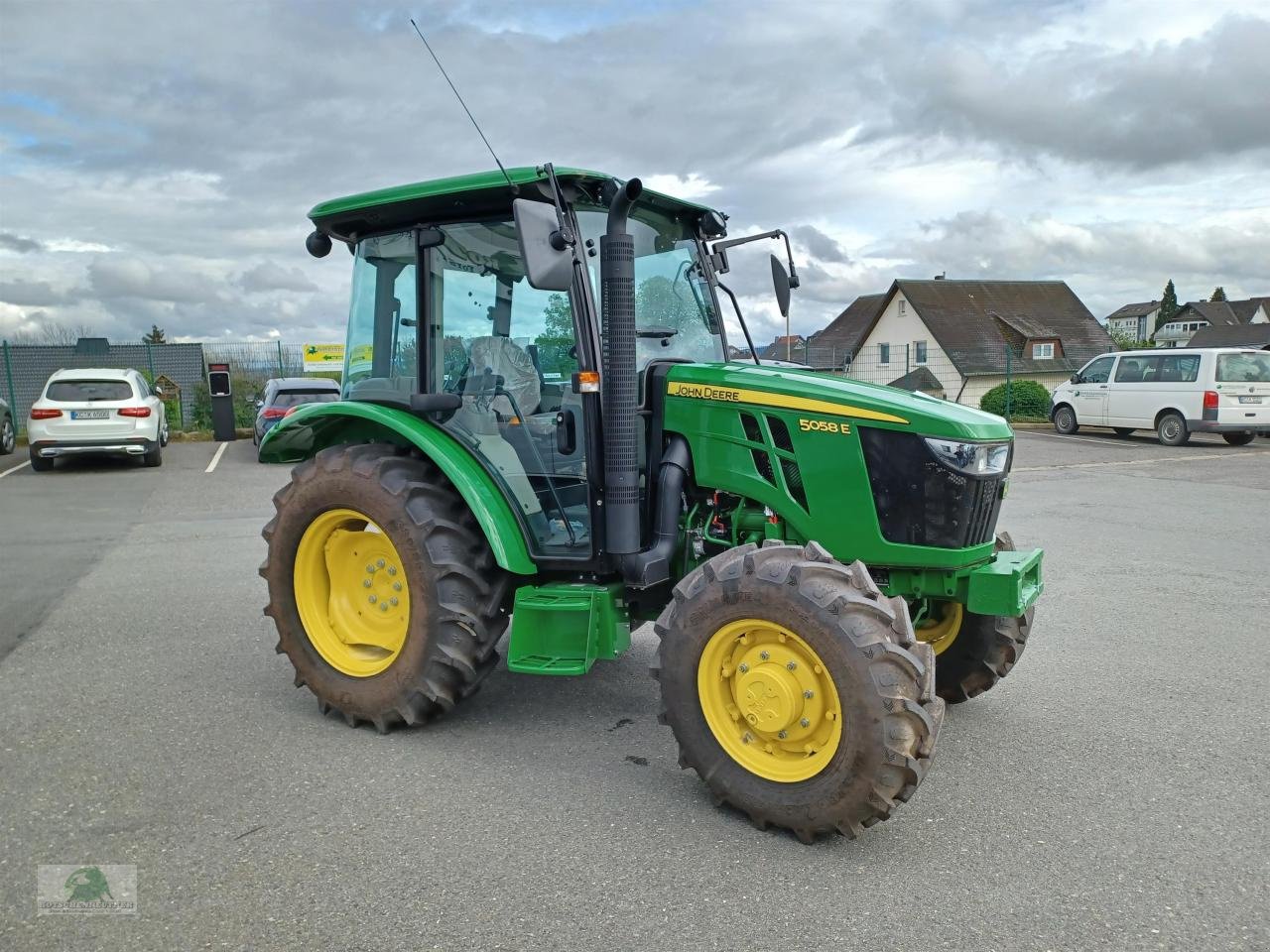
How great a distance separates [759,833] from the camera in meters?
3.50

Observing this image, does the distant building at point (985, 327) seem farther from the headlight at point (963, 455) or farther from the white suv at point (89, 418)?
the headlight at point (963, 455)

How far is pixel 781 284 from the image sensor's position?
4.70m

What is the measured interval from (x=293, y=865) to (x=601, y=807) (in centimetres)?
107

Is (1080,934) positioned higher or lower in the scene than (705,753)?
lower

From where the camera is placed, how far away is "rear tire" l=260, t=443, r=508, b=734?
13.8 feet

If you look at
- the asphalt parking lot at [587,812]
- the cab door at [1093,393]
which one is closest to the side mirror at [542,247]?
the asphalt parking lot at [587,812]

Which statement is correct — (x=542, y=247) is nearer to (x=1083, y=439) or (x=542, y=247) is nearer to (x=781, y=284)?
(x=781, y=284)

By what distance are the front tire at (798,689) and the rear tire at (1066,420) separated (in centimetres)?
1915

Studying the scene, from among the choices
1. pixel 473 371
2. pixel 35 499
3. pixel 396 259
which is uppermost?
pixel 396 259

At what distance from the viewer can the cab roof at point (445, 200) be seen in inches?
156

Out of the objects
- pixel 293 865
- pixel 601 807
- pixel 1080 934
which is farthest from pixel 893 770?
pixel 293 865

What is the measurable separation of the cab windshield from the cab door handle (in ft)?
1.17

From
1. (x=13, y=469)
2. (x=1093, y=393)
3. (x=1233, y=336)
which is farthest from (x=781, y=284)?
(x=1233, y=336)

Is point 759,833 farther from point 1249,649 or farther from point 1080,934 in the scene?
point 1249,649
